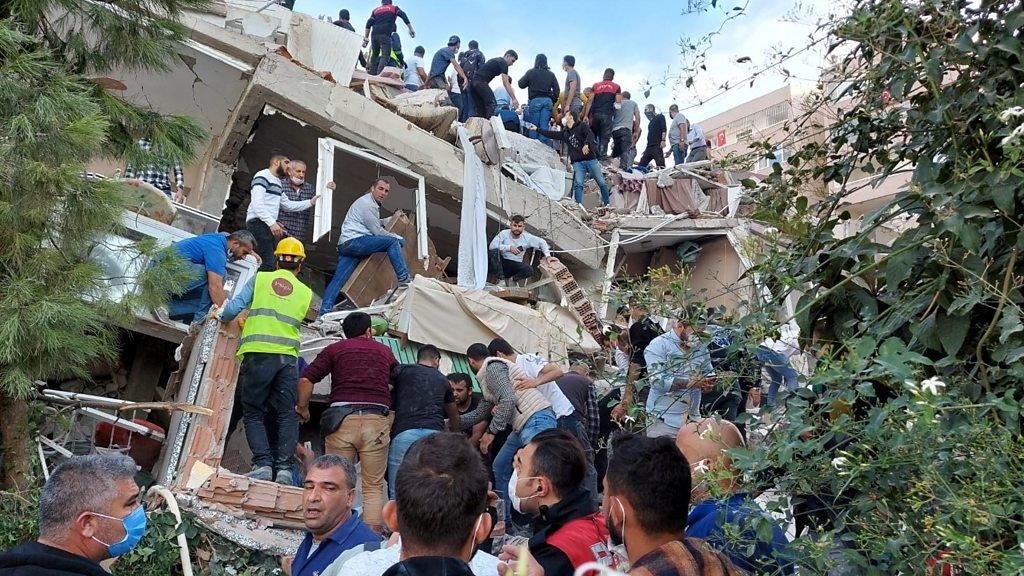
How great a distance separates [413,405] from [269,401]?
1073 mm

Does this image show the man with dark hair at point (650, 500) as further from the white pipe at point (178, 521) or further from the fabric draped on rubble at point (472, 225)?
the fabric draped on rubble at point (472, 225)

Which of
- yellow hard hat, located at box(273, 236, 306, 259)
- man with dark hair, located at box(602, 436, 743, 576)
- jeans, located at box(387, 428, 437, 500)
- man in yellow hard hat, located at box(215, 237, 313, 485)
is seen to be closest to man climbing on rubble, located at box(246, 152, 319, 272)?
yellow hard hat, located at box(273, 236, 306, 259)

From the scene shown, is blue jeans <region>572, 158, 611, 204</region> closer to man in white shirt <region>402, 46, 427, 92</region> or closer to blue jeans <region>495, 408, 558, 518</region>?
man in white shirt <region>402, 46, 427, 92</region>

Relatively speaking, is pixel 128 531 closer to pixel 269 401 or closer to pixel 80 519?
pixel 80 519

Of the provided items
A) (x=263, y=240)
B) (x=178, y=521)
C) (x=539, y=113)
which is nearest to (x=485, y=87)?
(x=539, y=113)

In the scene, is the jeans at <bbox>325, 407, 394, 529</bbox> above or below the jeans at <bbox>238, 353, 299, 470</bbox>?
below

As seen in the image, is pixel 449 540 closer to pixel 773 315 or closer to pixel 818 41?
pixel 773 315

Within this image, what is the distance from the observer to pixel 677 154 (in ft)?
61.3

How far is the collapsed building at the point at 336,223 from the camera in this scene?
7117mm

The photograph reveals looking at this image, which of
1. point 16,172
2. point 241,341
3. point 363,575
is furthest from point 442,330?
point 363,575

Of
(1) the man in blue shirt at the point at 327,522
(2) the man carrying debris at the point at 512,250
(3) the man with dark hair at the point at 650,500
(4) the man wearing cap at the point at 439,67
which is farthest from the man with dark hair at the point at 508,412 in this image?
(4) the man wearing cap at the point at 439,67

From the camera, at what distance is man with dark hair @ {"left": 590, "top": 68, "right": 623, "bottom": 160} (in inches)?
604

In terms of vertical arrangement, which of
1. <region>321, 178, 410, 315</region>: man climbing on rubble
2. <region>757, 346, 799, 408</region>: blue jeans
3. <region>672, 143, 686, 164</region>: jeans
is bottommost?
<region>757, 346, 799, 408</region>: blue jeans

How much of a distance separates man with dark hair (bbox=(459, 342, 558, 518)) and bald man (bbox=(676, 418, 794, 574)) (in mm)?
3036
